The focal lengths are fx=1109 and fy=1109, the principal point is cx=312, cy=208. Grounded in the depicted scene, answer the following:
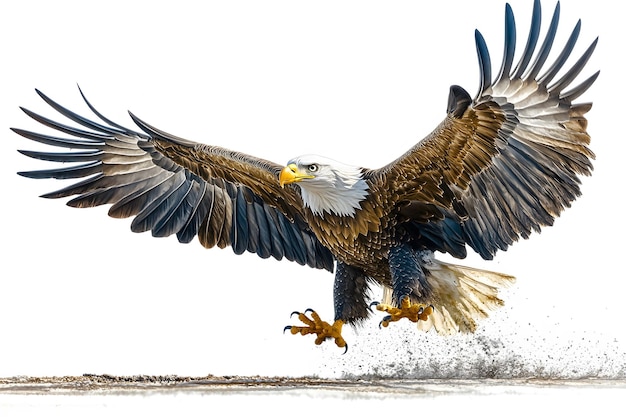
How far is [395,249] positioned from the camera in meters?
8.48

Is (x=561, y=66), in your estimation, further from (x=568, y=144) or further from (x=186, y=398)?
(x=186, y=398)

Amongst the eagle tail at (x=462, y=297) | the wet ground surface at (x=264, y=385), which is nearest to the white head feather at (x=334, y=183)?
the eagle tail at (x=462, y=297)

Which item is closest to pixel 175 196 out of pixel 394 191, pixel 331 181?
pixel 331 181

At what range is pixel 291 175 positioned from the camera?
827 centimetres

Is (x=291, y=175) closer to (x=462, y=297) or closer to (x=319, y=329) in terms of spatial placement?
(x=319, y=329)

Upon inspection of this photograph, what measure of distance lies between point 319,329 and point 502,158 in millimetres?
2020

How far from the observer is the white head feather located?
8.36 metres

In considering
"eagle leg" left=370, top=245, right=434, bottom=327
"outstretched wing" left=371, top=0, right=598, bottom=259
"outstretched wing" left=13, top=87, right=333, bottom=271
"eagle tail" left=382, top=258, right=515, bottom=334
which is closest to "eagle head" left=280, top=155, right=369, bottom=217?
"outstretched wing" left=371, top=0, right=598, bottom=259

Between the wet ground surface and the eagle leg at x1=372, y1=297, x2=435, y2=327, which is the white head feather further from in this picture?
the wet ground surface

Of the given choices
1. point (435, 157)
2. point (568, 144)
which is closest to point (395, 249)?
point (435, 157)

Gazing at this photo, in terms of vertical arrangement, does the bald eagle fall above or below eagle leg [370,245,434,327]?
above

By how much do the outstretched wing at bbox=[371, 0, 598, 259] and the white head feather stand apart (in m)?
0.17

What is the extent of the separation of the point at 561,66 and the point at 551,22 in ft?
1.07

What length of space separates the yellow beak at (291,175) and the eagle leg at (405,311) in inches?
43.9
